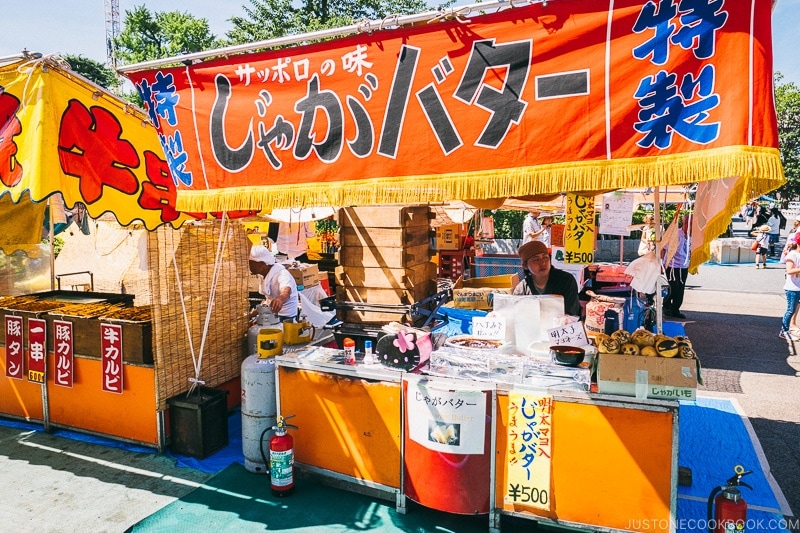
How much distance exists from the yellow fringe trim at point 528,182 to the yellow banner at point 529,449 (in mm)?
1750

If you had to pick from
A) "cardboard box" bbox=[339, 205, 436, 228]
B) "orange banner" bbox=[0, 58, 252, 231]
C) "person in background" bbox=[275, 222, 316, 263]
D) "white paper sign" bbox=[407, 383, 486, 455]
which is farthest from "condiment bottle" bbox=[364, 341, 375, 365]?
"person in background" bbox=[275, 222, 316, 263]

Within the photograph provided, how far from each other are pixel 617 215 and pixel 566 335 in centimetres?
804

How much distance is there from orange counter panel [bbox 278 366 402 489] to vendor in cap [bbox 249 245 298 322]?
254cm

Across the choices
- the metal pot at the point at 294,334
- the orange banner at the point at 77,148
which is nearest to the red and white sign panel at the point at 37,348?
the orange banner at the point at 77,148

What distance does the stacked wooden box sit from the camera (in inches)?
241

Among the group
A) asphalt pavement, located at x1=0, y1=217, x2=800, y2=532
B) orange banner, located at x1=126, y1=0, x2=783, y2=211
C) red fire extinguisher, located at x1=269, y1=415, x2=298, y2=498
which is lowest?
asphalt pavement, located at x1=0, y1=217, x2=800, y2=532

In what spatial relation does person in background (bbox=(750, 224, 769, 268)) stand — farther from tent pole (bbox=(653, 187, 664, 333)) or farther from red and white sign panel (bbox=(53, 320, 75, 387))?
red and white sign panel (bbox=(53, 320, 75, 387))

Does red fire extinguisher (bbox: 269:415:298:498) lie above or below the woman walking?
below

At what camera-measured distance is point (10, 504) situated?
4.55 metres

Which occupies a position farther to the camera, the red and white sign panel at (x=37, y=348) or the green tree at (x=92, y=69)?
the green tree at (x=92, y=69)

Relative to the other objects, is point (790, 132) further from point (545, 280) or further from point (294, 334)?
point (294, 334)

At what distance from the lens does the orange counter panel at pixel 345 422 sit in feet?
14.6

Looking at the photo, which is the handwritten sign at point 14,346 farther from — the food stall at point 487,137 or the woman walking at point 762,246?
the woman walking at point 762,246

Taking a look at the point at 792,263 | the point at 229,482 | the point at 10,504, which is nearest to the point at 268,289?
the point at 229,482
